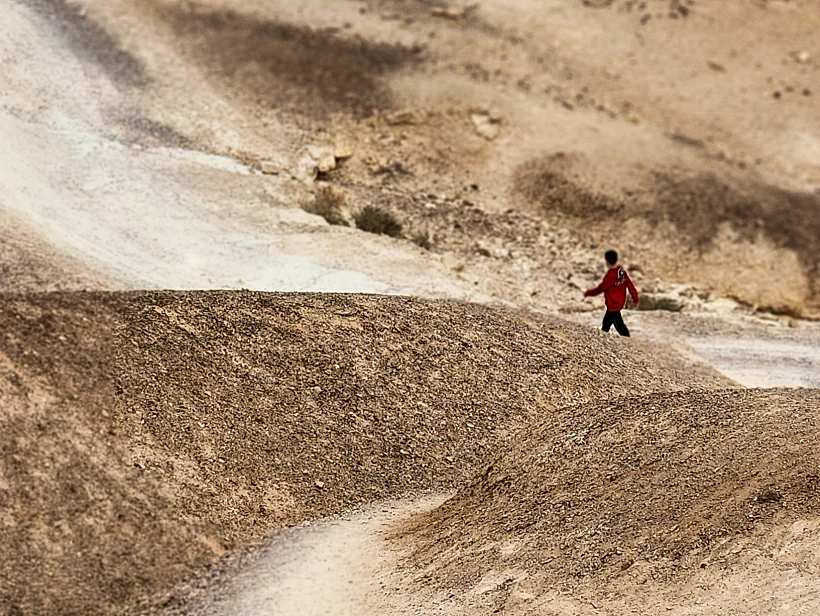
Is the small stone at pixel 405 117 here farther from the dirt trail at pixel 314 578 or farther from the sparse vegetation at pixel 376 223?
the dirt trail at pixel 314 578

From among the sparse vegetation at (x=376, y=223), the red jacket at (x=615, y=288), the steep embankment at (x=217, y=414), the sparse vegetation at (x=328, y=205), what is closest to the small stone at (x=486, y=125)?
the sparse vegetation at (x=376, y=223)

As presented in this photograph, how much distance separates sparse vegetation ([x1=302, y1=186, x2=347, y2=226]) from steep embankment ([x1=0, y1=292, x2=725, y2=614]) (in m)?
6.96

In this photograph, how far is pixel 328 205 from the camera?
2473cm

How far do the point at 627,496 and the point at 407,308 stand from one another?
206 inches

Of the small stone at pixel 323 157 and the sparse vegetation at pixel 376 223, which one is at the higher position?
the small stone at pixel 323 157

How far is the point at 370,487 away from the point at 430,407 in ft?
5.62

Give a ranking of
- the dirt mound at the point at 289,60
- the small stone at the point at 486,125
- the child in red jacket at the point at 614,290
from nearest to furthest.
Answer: the child in red jacket at the point at 614,290
the dirt mound at the point at 289,60
the small stone at the point at 486,125

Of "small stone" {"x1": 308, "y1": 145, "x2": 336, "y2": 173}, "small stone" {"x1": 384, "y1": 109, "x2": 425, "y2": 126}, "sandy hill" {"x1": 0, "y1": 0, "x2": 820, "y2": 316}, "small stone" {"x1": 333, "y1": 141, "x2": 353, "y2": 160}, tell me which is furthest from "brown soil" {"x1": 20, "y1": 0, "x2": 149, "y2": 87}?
"small stone" {"x1": 384, "y1": 109, "x2": 425, "y2": 126}

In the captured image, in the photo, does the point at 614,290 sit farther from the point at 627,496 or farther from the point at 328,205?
the point at 328,205

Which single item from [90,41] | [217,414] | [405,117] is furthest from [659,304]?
[90,41]

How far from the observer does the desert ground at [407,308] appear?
12625 mm

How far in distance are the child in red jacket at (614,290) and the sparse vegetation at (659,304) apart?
4324mm

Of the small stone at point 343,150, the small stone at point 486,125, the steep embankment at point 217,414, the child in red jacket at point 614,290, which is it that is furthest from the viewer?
the small stone at point 486,125

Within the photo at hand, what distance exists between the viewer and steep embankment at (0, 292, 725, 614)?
12.5 metres
